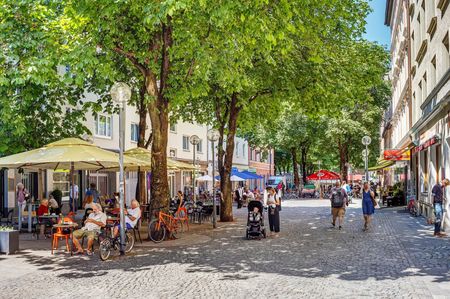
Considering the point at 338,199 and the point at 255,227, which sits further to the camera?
the point at 338,199

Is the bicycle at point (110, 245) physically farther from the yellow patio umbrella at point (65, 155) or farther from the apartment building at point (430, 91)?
the apartment building at point (430, 91)

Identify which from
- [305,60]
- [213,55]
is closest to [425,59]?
[305,60]

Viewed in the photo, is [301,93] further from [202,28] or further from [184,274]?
[184,274]

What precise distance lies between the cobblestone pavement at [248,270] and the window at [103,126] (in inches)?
702

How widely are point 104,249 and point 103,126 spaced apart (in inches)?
870

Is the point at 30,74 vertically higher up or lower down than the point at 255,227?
higher up

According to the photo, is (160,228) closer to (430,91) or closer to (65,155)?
(65,155)

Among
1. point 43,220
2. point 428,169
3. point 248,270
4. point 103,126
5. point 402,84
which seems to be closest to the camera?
point 248,270

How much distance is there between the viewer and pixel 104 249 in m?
12.2

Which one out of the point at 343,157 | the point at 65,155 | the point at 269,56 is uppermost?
the point at 269,56

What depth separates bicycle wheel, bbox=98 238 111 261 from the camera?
1205cm

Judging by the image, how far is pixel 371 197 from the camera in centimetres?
1969

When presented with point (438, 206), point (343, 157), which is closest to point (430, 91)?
point (438, 206)

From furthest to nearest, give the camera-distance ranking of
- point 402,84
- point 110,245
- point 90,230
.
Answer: point 402,84, point 90,230, point 110,245
